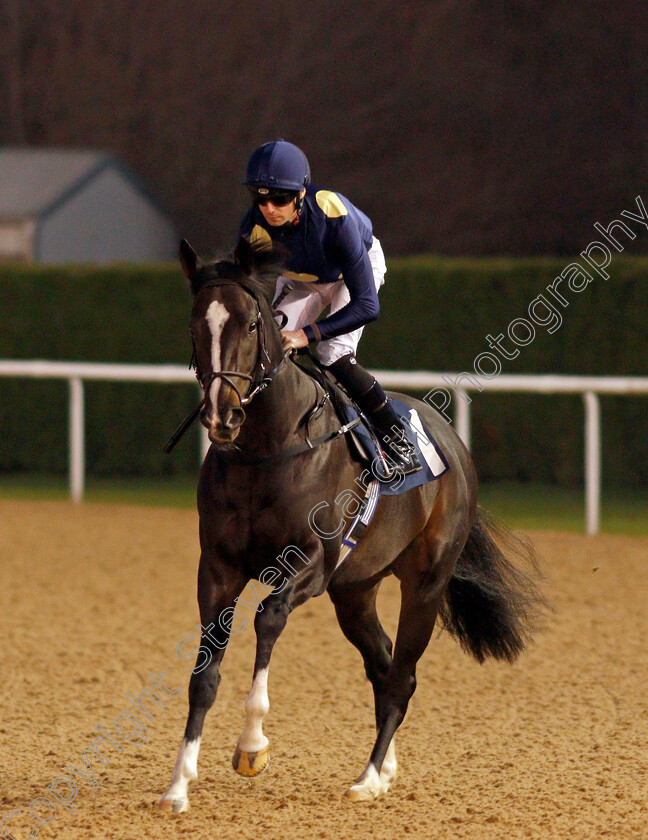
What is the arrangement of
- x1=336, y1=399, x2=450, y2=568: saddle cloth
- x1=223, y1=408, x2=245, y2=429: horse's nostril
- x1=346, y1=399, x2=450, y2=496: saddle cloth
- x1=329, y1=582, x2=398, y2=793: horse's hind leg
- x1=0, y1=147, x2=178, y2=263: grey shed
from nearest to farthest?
x1=223, y1=408, x2=245, y2=429: horse's nostril → x1=336, y1=399, x2=450, y2=568: saddle cloth → x1=346, y1=399, x2=450, y2=496: saddle cloth → x1=329, y1=582, x2=398, y2=793: horse's hind leg → x1=0, y1=147, x2=178, y2=263: grey shed

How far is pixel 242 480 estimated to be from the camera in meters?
3.66

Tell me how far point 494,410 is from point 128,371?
2981 millimetres

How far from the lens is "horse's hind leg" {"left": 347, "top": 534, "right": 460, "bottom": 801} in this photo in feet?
13.5

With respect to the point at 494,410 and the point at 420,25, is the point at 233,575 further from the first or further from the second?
the point at 420,25

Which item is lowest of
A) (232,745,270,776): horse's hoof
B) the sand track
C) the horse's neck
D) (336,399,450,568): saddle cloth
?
the sand track

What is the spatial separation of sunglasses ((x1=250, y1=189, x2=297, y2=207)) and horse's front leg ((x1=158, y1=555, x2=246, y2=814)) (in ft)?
3.32

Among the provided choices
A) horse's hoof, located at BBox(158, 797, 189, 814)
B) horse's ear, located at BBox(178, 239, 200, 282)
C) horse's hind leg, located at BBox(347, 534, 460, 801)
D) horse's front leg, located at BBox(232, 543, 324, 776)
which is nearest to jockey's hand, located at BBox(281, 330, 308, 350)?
horse's ear, located at BBox(178, 239, 200, 282)

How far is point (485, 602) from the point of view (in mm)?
4688

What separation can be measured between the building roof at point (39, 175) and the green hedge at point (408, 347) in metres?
7.05

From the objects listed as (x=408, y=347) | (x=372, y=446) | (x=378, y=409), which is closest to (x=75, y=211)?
(x=408, y=347)

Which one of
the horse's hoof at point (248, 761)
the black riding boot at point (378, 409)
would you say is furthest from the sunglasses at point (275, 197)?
A: the horse's hoof at point (248, 761)

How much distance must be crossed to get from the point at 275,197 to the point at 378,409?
80 cm

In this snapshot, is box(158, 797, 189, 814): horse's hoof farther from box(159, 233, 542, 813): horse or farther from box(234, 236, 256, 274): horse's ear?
box(234, 236, 256, 274): horse's ear

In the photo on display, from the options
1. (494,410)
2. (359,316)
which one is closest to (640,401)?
(494,410)
